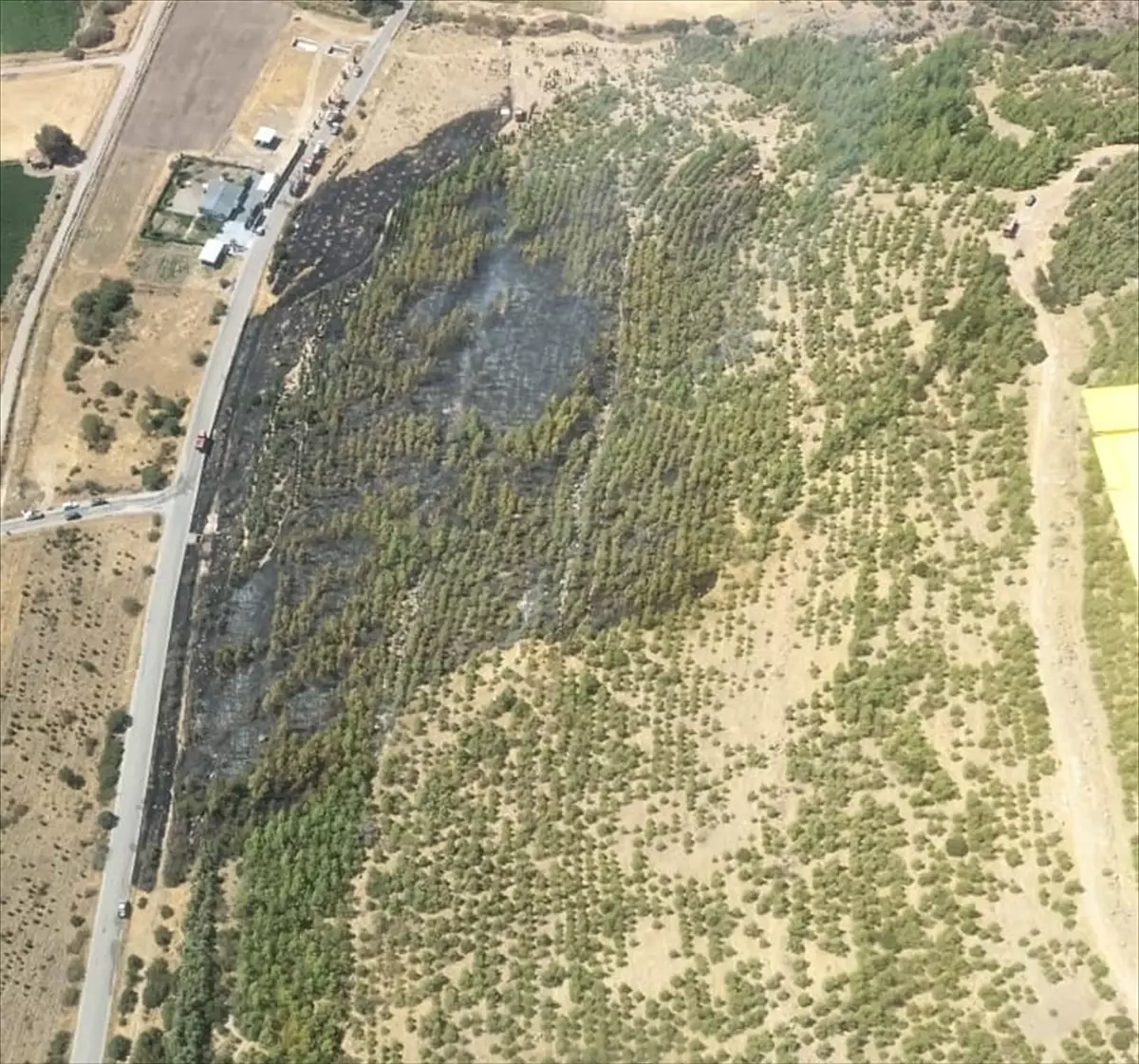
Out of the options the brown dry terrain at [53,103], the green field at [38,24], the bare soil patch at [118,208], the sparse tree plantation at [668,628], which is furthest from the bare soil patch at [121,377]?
the green field at [38,24]

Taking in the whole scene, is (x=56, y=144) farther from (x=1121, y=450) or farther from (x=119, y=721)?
(x=1121, y=450)

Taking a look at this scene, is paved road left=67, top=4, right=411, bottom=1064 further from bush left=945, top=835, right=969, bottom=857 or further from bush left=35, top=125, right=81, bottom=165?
bush left=945, top=835, right=969, bottom=857

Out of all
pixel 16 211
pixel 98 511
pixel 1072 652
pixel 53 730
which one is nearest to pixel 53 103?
pixel 16 211

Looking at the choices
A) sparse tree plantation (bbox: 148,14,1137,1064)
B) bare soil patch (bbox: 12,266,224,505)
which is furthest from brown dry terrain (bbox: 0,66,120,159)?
sparse tree plantation (bbox: 148,14,1137,1064)

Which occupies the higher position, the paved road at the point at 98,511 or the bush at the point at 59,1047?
the paved road at the point at 98,511

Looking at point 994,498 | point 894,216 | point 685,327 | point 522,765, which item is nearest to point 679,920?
point 522,765

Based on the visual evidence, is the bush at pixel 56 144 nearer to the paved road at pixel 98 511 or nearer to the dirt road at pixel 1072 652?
the paved road at pixel 98 511
